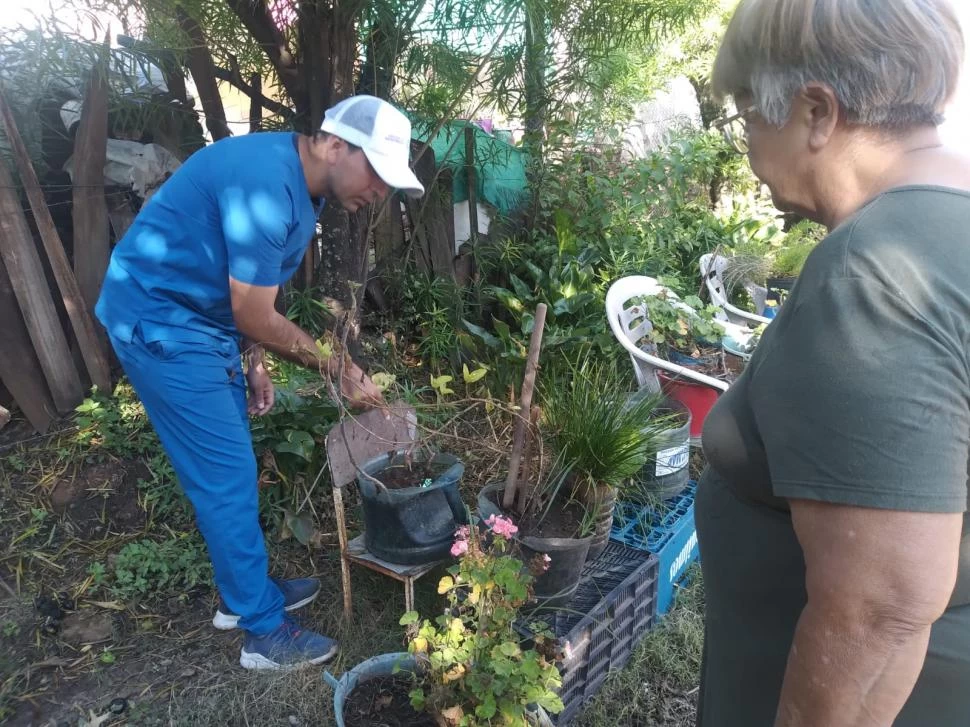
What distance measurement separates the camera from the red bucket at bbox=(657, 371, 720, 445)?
3334mm

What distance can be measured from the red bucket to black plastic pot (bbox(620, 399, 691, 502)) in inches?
16.3

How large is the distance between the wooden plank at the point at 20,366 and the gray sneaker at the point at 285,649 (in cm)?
162

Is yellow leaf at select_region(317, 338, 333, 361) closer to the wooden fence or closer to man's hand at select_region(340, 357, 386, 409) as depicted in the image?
man's hand at select_region(340, 357, 386, 409)

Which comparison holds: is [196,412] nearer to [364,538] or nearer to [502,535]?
[364,538]

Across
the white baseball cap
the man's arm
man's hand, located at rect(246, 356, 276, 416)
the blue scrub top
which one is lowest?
man's hand, located at rect(246, 356, 276, 416)

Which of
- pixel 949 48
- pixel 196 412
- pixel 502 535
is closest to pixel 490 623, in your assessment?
pixel 502 535

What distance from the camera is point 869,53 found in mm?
841

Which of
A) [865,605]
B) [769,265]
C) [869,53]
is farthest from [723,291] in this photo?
[865,605]

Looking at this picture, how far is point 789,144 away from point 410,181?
151 centimetres

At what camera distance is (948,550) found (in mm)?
752

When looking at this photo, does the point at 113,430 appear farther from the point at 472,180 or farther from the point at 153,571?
the point at 472,180

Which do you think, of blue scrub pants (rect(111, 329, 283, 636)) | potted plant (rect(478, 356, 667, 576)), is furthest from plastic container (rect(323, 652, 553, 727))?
blue scrub pants (rect(111, 329, 283, 636))

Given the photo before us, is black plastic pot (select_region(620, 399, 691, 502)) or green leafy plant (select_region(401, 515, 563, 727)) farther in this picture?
black plastic pot (select_region(620, 399, 691, 502))

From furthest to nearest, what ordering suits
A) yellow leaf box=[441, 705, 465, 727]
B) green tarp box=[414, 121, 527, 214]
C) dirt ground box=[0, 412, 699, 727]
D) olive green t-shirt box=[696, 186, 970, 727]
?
green tarp box=[414, 121, 527, 214]
dirt ground box=[0, 412, 699, 727]
yellow leaf box=[441, 705, 465, 727]
olive green t-shirt box=[696, 186, 970, 727]
